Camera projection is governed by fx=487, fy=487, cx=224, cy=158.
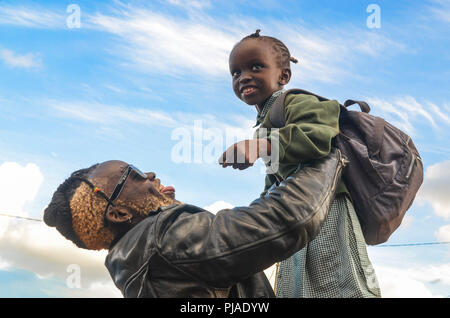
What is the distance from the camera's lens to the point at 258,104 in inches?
124

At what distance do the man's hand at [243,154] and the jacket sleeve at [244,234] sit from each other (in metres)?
0.21

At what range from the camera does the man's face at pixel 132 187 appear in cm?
261

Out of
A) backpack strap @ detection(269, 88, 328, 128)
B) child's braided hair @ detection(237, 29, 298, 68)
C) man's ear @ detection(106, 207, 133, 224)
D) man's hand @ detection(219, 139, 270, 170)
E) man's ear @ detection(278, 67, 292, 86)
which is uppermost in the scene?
child's braided hair @ detection(237, 29, 298, 68)

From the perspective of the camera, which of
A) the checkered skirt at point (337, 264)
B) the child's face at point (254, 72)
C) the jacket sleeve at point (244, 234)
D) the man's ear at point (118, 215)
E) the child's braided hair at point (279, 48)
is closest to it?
the jacket sleeve at point (244, 234)

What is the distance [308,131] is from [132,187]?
3.24 feet

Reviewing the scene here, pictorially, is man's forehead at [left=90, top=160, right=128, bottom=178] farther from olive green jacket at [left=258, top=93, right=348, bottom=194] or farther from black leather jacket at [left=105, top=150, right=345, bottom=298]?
olive green jacket at [left=258, top=93, right=348, bottom=194]

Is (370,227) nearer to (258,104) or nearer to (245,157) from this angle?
(245,157)

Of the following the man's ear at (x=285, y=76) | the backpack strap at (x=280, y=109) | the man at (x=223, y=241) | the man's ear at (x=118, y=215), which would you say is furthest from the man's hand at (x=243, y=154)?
the man's ear at (x=285, y=76)

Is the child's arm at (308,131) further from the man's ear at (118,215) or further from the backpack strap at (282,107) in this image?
the man's ear at (118,215)

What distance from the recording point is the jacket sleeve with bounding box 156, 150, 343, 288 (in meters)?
2.08

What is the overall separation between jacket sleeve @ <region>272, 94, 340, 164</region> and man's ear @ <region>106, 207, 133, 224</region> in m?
0.86

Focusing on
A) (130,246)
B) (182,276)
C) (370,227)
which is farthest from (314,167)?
(130,246)

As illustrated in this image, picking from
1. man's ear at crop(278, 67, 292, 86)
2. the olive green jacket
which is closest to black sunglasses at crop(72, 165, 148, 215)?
the olive green jacket
